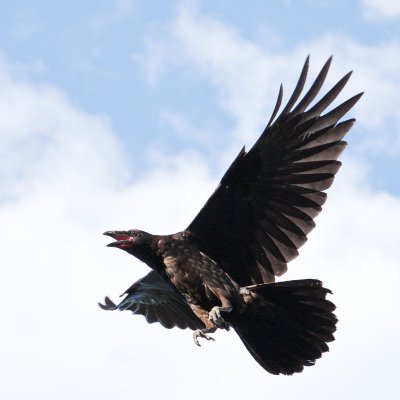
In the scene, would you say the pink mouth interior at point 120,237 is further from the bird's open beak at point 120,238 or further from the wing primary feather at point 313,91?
the wing primary feather at point 313,91

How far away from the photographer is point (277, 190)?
10.4 metres

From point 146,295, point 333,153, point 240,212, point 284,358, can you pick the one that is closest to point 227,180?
point 240,212

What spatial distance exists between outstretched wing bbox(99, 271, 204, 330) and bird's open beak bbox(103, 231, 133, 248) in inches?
57.3

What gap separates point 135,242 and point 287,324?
1.84 m

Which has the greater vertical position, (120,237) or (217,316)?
(120,237)

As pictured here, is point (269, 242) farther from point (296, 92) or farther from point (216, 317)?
point (296, 92)

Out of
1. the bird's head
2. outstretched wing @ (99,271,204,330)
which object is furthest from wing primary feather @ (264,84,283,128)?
outstretched wing @ (99,271,204,330)

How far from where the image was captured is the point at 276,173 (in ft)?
34.2

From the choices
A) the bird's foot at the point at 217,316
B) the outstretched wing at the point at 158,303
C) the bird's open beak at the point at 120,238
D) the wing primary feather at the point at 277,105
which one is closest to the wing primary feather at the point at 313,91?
the wing primary feather at the point at 277,105

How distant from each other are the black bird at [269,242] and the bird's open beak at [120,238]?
0.46m

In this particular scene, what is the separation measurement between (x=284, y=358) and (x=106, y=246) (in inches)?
Result: 86.7

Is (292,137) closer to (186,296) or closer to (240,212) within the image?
(240,212)

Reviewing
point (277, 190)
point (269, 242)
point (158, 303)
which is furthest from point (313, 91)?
point (158, 303)

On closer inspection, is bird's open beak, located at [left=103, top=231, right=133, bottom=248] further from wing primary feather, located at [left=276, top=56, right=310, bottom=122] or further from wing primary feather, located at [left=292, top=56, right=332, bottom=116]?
wing primary feather, located at [left=292, top=56, right=332, bottom=116]
